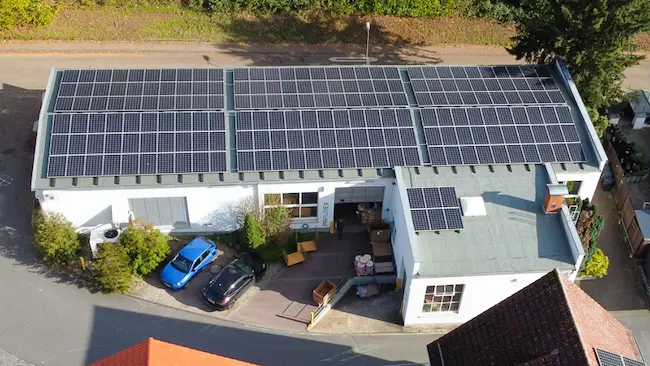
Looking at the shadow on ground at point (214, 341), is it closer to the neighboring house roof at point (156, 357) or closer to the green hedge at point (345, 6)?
the neighboring house roof at point (156, 357)

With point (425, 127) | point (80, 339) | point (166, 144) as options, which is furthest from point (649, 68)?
point (80, 339)

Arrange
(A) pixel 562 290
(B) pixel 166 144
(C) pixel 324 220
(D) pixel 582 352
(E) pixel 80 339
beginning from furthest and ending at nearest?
(C) pixel 324 220 < (B) pixel 166 144 < (E) pixel 80 339 < (A) pixel 562 290 < (D) pixel 582 352

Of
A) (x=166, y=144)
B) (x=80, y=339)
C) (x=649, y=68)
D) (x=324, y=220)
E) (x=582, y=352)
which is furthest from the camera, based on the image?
(x=649, y=68)

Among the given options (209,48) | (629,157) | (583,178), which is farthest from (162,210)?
(629,157)

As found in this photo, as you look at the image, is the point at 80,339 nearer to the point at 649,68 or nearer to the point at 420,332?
the point at 420,332

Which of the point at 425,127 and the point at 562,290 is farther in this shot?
the point at 425,127

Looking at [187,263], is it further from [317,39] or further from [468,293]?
[317,39]

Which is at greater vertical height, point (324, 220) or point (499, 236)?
point (499, 236)

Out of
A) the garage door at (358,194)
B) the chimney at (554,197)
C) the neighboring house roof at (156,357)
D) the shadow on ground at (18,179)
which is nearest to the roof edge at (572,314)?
the chimney at (554,197)
